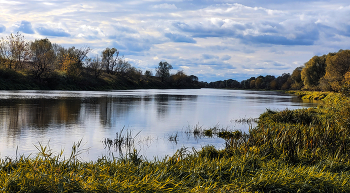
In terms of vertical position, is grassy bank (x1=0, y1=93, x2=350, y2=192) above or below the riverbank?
below

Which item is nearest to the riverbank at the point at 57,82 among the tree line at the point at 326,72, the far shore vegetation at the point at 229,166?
the far shore vegetation at the point at 229,166

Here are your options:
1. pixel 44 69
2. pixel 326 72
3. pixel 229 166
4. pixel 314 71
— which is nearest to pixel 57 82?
pixel 44 69

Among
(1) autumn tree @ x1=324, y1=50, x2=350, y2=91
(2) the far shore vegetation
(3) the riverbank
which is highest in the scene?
(1) autumn tree @ x1=324, y1=50, x2=350, y2=91

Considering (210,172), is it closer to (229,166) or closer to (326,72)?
(229,166)

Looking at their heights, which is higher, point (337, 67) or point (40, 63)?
point (40, 63)

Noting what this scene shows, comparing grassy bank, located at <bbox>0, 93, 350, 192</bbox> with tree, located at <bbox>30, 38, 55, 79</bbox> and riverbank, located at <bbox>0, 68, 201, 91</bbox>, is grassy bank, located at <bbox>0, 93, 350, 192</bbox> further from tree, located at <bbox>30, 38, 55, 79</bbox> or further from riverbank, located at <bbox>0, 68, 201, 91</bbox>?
tree, located at <bbox>30, 38, 55, 79</bbox>

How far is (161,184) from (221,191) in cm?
114

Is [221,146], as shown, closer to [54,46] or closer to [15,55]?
[15,55]

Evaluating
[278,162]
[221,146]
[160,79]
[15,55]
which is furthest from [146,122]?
[160,79]

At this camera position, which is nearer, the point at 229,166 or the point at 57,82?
the point at 229,166

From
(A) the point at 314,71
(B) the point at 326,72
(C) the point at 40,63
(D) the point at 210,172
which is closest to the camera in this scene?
(D) the point at 210,172

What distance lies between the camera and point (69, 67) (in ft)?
265


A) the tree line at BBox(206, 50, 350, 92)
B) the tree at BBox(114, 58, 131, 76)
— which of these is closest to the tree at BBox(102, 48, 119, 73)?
the tree at BBox(114, 58, 131, 76)

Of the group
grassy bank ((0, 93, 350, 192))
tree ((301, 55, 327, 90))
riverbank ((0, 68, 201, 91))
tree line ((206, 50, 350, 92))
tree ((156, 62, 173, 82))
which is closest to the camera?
grassy bank ((0, 93, 350, 192))
